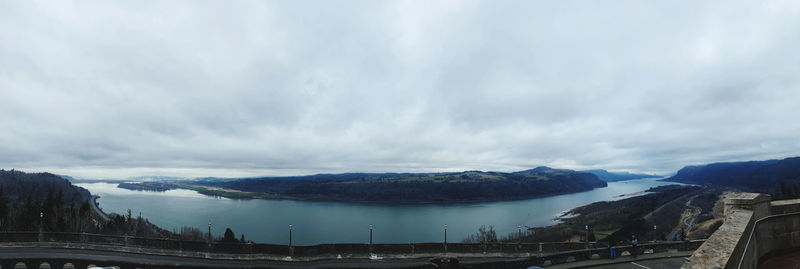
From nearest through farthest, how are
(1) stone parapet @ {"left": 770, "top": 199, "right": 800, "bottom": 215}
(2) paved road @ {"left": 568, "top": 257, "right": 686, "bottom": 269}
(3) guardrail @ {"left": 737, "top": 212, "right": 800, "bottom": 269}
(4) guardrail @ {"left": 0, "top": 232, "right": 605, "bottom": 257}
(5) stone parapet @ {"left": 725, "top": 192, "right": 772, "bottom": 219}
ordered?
(3) guardrail @ {"left": 737, "top": 212, "right": 800, "bottom": 269}, (5) stone parapet @ {"left": 725, "top": 192, "right": 772, "bottom": 219}, (1) stone parapet @ {"left": 770, "top": 199, "right": 800, "bottom": 215}, (2) paved road @ {"left": 568, "top": 257, "right": 686, "bottom": 269}, (4) guardrail @ {"left": 0, "top": 232, "right": 605, "bottom": 257}

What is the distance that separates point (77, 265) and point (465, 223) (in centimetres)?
13322

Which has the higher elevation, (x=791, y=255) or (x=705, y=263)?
(x=705, y=263)

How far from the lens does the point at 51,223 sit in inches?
2970

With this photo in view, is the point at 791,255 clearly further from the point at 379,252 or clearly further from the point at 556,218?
the point at 556,218

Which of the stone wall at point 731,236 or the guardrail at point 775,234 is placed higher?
the stone wall at point 731,236

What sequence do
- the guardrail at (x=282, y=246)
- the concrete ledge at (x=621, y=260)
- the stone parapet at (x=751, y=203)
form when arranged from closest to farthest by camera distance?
the stone parapet at (x=751, y=203), the concrete ledge at (x=621, y=260), the guardrail at (x=282, y=246)

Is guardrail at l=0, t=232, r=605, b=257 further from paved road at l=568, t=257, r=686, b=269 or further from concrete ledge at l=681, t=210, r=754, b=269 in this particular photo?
concrete ledge at l=681, t=210, r=754, b=269

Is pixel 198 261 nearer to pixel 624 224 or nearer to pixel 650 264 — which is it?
pixel 650 264

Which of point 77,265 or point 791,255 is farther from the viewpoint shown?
point 77,265

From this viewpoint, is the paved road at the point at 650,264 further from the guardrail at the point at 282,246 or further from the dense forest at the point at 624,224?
the dense forest at the point at 624,224

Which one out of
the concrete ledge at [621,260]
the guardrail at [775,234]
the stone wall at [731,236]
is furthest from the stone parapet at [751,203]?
the concrete ledge at [621,260]

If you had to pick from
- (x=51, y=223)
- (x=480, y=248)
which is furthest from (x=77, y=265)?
(x=51, y=223)

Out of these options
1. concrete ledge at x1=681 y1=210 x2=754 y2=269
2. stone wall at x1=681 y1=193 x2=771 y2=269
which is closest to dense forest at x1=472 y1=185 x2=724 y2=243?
stone wall at x1=681 y1=193 x2=771 y2=269

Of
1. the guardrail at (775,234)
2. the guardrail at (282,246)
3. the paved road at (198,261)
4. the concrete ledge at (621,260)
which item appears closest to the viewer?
the guardrail at (775,234)
